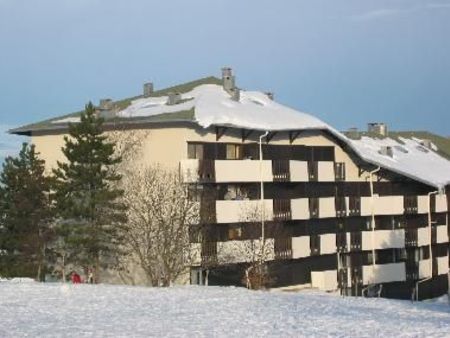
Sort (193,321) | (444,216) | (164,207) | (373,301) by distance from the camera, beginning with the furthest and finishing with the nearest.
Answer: (444,216), (164,207), (373,301), (193,321)

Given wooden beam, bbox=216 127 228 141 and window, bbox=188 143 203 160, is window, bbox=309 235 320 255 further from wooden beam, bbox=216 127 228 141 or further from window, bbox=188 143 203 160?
window, bbox=188 143 203 160

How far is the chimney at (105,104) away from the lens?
5409cm

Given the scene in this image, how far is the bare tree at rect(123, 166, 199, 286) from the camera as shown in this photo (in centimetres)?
4250

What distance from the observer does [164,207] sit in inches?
1731

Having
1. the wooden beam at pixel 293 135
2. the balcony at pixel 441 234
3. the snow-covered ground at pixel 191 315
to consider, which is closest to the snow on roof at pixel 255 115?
the wooden beam at pixel 293 135

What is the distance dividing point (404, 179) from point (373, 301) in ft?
117

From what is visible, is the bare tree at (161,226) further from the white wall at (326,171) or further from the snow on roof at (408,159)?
the snow on roof at (408,159)

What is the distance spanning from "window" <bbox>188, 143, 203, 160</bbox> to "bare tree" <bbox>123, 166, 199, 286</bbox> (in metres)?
3.44

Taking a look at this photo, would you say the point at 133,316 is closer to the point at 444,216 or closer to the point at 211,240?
the point at 211,240

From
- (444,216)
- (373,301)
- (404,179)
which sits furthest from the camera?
(444,216)

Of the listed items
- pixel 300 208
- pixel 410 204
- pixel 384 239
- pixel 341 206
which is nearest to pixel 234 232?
pixel 300 208

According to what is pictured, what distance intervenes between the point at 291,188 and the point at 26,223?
18793 mm

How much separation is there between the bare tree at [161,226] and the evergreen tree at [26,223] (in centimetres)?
455

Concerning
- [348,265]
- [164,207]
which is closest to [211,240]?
[164,207]
